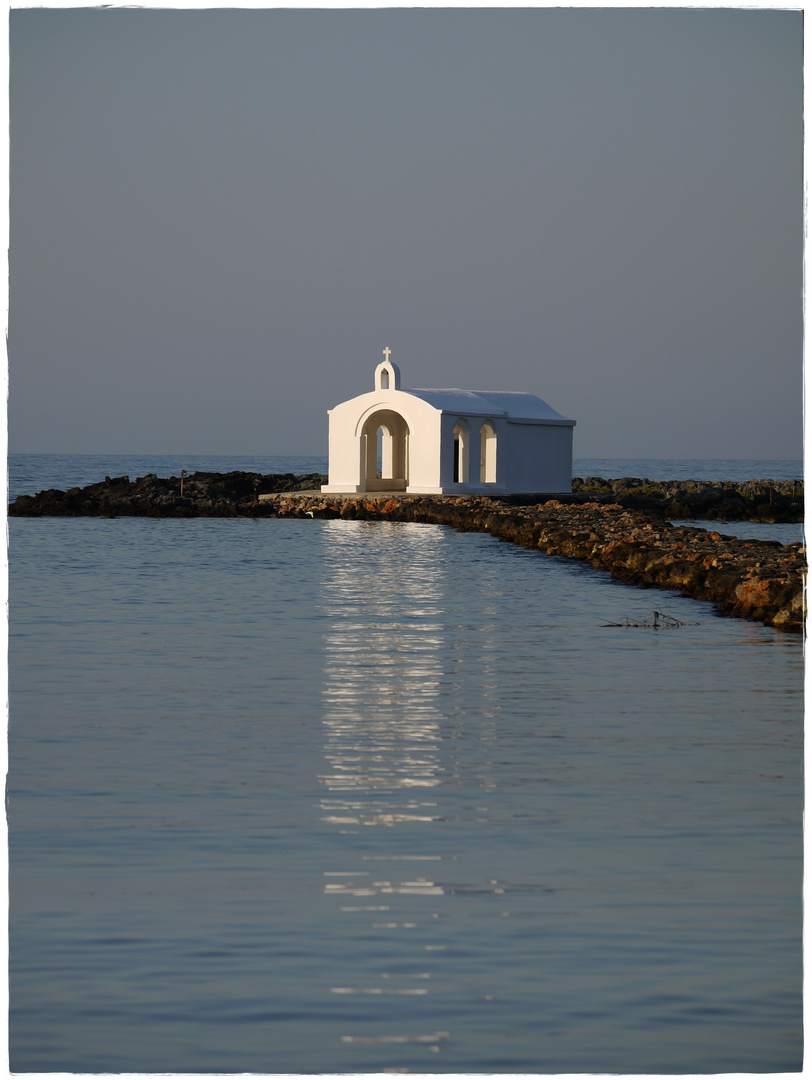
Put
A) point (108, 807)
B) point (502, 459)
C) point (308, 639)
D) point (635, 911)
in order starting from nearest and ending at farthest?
point (635, 911) < point (108, 807) < point (308, 639) < point (502, 459)

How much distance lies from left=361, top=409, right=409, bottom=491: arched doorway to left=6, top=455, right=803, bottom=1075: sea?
3086cm

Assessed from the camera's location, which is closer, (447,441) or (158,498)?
(447,441)

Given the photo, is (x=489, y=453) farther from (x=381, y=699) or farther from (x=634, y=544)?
(x=381, y=699)

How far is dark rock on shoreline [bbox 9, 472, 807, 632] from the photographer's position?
21.0 meters

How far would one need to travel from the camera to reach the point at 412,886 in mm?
6723

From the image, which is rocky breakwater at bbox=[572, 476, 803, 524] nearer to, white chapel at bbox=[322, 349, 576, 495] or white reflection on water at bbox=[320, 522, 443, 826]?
white chapel at bbox=[322, 349, 576, 495]

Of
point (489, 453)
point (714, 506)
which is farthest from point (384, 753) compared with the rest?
point (714, 506)

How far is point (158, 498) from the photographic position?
53.7 meters

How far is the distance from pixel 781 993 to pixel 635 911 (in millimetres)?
1007

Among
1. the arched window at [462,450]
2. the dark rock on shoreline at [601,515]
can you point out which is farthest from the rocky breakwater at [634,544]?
the arched window at [462,450]

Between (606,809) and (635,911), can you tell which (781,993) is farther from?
(606,809)

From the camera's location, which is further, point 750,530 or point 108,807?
point 750,530

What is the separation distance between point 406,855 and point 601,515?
33163 millimetres

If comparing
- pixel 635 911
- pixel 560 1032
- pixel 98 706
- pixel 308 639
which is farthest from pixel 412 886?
pixel 308 639
